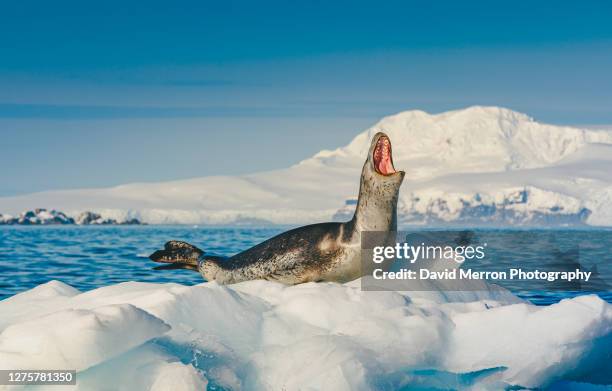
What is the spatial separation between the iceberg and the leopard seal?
122cm

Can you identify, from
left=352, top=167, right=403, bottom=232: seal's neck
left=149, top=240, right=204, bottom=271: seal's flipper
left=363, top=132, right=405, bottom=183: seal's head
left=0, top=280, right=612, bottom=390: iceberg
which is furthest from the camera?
left=149, top=240, right=204, bottom=271: seal's flipper

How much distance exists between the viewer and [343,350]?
5.77 metres

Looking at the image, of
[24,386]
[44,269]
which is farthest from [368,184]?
[44,269]

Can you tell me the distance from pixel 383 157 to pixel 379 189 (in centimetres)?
36

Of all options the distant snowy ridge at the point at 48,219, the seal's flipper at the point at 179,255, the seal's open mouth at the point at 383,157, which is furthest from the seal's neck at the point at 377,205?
the distant snowy ridge at the point at 48,219

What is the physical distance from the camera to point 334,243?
8602 millimetres

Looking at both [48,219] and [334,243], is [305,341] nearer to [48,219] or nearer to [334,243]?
[334,243]

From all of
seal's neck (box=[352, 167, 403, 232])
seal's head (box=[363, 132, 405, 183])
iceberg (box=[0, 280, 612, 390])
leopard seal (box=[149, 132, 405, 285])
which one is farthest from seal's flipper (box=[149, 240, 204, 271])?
seal's head (box=[363, 132, 405, 183])

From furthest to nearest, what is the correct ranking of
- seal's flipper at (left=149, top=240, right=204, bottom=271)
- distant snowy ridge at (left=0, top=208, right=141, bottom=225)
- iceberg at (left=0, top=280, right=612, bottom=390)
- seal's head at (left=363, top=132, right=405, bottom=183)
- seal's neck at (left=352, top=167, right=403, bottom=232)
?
1. distant snowy ridge at (left=0, top=208, right=141, bottom=225)
2. seal's flipper at (left=149, top=240, right=204, bottom=271)
3. seal's neck at (left=352, top=167, right=403, bottom=232)
4. seal's head at (left=363, top=132, right=405, bottom=183)
5. iceberg at (left=0, top=280, right=612, bottom=390)

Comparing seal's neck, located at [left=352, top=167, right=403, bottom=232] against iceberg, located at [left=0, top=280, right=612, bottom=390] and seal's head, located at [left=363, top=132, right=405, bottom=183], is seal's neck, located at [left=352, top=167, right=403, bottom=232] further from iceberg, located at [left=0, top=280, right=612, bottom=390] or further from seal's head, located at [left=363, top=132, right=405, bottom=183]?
iceberg, located at [left=0, top=280, right=612, bottom=390]

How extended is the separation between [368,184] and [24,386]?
436 centimetres

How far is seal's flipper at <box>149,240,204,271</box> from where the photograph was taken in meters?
10.6

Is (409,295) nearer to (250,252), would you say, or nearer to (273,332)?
(273,332)

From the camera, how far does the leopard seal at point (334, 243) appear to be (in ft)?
27.0
